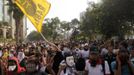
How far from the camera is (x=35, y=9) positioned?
40.7ft

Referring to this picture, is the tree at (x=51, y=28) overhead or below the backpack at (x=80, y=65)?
overhead

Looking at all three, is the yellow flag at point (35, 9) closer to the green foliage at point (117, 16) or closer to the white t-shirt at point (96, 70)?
the white t-shirt at point (96, 70)

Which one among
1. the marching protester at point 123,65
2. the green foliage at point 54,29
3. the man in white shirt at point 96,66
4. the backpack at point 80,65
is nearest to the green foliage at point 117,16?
the backpack at point 80,65

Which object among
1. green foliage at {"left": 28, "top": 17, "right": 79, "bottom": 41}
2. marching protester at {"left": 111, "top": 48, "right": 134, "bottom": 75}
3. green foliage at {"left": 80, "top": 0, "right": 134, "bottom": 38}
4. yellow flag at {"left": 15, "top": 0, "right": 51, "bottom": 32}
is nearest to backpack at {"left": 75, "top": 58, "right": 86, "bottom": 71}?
marching protester at {"left": 111, "top": 48, "right": 134, "bottom": 75}

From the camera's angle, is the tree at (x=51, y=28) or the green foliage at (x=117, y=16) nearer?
the green foliage at (x=117, y=16)

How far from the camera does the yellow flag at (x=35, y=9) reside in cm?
1207

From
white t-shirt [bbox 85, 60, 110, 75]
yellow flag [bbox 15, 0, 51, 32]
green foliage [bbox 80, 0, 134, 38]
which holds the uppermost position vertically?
green foliage [bbox 80, 0, 134, 38]

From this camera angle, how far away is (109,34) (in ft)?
167

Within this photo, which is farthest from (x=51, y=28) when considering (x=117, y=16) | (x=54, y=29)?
(x=117, y=16)

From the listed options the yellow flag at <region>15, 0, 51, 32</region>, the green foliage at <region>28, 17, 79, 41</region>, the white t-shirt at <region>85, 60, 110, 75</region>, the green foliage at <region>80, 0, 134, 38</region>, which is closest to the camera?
the white t-shirt at <region>85, 60, 110, 75</region>

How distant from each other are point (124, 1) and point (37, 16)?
27.7m

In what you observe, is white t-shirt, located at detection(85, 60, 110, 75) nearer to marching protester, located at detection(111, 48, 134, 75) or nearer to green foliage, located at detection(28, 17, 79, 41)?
marching protester, located at detection(111, 48, 134, 75)

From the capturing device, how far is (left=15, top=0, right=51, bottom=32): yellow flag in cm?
1207

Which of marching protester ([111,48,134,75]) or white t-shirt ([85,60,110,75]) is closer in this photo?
marching protester ([111,48,134,75])
